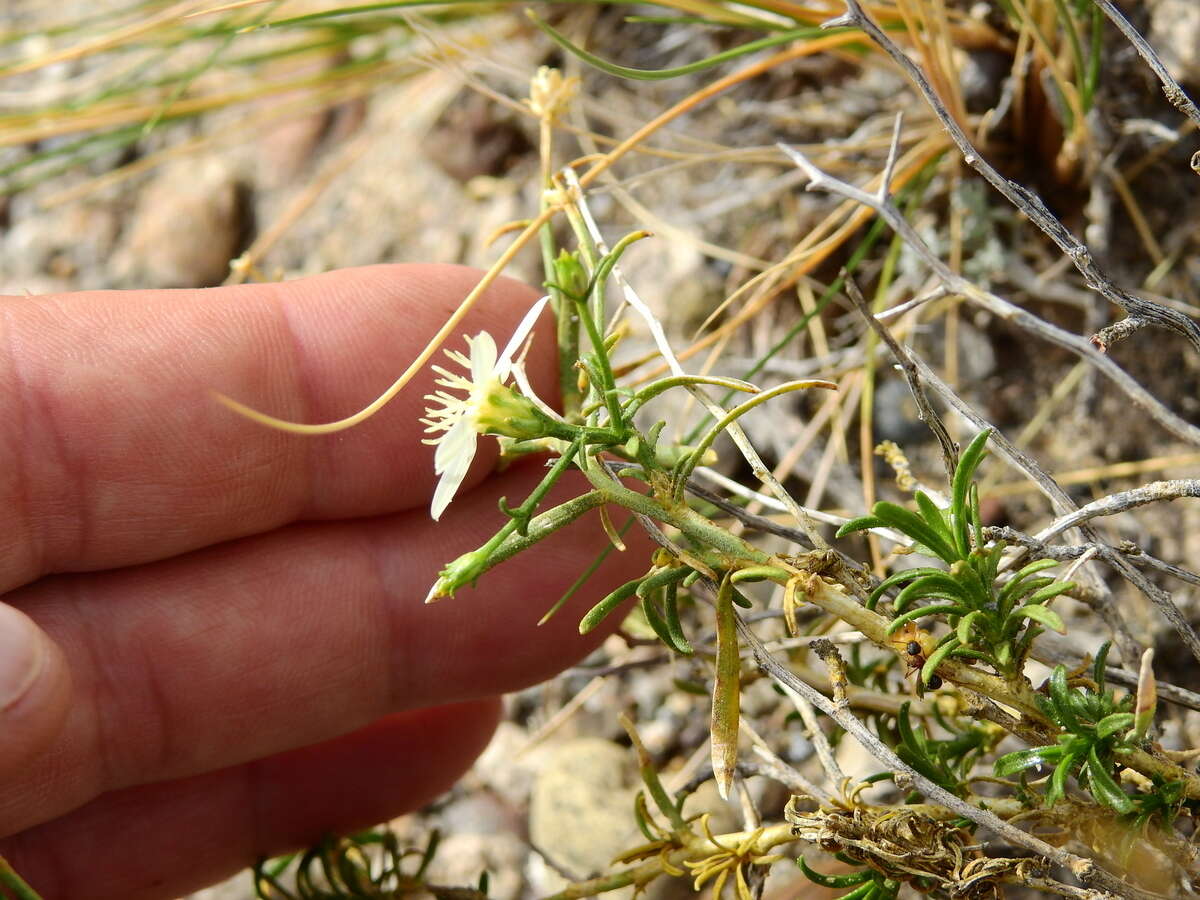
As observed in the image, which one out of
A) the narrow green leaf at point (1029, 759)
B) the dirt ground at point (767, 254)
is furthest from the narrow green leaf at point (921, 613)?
the dirt ground at point (767, 254)

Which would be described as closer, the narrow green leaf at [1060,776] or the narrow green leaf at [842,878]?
the narrow green leaf at [1060,776]

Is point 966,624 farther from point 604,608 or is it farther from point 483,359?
point 483,359

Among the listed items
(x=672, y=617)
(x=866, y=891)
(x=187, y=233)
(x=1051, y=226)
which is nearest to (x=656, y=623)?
(x=672, y=617)

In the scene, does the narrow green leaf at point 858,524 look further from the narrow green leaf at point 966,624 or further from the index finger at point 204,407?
the index finger at point 204,407

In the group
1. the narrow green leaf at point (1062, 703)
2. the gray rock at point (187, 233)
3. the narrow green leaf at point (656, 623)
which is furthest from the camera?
the gray rock at point (187, 233)

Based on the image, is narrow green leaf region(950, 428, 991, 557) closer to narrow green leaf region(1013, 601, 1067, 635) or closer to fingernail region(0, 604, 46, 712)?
narrow green leaf region(1013, 601, 1067, 635)

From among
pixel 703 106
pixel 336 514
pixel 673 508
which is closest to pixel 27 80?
pixel 703 106
